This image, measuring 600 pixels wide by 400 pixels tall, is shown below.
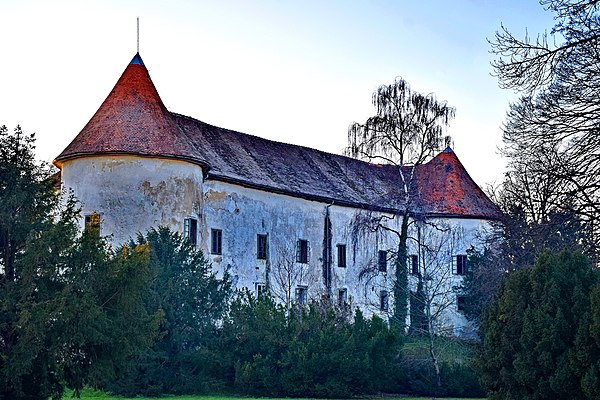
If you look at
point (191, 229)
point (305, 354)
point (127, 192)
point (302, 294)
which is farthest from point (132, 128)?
point (305, 354)

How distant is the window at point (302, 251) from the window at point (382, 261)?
17.8ft

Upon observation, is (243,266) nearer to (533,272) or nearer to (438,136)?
(438,136)

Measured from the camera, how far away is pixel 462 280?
46.9 metres

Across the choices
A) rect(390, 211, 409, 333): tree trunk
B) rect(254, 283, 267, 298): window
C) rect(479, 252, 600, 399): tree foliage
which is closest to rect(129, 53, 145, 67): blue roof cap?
rect(254, 283, 267, 298): window

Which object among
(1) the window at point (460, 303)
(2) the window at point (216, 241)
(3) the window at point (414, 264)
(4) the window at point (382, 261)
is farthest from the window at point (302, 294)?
(1) the window at point (460, 303)

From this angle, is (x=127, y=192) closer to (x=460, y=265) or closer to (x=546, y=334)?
(x=546, y=334)

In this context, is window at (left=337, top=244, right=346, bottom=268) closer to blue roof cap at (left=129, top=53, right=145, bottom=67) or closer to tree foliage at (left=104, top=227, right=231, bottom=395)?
blue roof cap at (left=129, top=53, right=145, bottom=67)

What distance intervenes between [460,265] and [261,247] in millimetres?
13573

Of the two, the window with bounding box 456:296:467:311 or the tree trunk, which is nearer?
the tree trunk

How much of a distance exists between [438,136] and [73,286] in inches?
1074

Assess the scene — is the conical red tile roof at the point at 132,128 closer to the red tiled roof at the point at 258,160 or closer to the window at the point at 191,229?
the red tiled roof at the point at 258,160

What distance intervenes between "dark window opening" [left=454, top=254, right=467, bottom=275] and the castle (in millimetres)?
73

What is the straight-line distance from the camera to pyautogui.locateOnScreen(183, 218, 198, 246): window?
3350 cm

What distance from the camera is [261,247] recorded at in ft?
126
